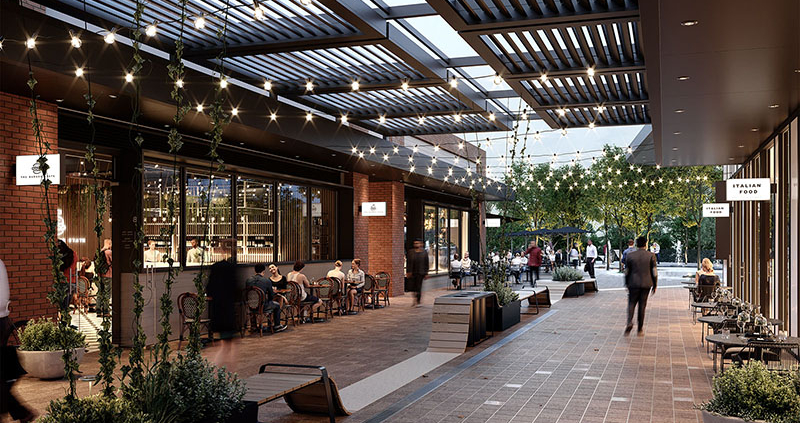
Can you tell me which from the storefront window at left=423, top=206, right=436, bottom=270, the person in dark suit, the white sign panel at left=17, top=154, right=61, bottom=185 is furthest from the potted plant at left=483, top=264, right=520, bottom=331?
the storefront window at left=423, top=206, right=436, bottom=270

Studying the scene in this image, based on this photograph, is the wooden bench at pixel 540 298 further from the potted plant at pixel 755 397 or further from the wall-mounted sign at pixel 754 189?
the potted plant at pixel 755 397

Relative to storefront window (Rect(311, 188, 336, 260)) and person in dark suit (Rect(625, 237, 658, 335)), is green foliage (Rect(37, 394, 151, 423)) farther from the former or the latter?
storefront window (Rect(311, 188, 336, 260))

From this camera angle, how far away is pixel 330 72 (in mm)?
10273

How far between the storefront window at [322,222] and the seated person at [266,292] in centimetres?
449

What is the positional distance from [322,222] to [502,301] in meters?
6.59

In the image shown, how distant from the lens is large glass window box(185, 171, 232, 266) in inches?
485

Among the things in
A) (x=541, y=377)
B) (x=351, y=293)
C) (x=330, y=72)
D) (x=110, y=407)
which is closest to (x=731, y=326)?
(x=541, y=377)

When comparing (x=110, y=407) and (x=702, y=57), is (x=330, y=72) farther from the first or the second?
(x=110, y=407)

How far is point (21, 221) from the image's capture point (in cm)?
820

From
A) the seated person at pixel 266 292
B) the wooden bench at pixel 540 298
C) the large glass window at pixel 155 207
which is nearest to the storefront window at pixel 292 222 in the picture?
the seated person at pixel 266 292

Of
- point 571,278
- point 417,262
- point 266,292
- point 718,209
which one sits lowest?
point 571,278

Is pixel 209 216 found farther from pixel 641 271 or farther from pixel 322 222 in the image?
pixel 641 271

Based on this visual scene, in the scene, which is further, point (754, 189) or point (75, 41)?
point (754, 189)

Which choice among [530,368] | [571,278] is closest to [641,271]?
[530,368]
